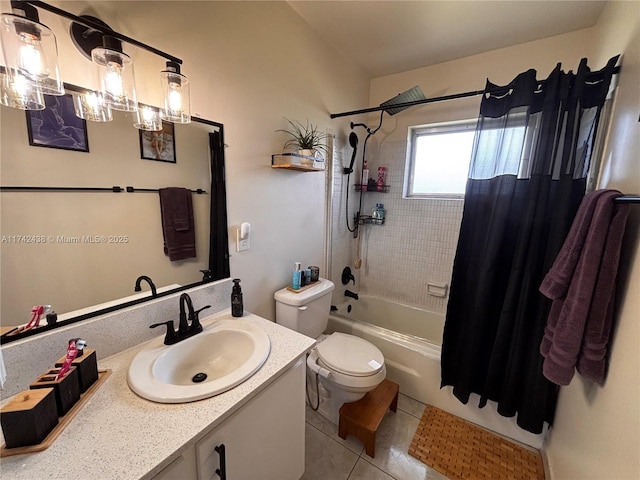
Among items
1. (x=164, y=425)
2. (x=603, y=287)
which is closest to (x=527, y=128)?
(x=603, y=287)

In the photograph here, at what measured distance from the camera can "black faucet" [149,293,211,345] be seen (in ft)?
3.44

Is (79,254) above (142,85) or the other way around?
the other way around

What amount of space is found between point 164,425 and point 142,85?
118 centimetres

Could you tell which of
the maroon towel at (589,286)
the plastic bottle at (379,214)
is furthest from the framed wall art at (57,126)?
the plastic bottle at (379,214)

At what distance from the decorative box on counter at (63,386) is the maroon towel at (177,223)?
532mm

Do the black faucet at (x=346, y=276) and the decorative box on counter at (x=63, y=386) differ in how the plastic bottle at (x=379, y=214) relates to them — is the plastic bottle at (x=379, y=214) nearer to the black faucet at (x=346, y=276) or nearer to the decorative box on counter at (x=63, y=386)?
the black faucet at (x=346, y=276)

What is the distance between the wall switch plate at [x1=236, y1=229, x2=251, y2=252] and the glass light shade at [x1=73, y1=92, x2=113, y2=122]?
2.35 feet

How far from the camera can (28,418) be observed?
23.3 inches

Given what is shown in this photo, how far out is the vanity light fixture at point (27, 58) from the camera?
26.3 inches

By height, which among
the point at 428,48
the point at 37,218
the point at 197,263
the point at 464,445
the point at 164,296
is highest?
the point at 428,48

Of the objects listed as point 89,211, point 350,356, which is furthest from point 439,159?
point 89,211

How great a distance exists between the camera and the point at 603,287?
0.84 m

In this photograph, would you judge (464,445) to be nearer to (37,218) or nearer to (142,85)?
(37,218)

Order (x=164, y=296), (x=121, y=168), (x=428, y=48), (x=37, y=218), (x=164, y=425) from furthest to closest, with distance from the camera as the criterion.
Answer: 1. (x=428, y=48)
2. (x=164, y=296)
3. (x=121, y=168)
4. (x=37, y=218)
5. (x=164, y=425)
